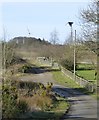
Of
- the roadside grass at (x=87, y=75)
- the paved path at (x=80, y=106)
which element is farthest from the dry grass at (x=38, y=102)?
the roadside grass at (x=87, y=75)

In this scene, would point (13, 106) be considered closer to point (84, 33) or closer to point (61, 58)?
point (84, 33)

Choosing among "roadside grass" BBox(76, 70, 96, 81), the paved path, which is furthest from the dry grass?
"roadside grass" BBox(76, 70, 96, 81)

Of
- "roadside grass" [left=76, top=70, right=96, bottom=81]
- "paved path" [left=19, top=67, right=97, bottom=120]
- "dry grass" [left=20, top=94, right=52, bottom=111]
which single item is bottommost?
"paved path" [left=19, top=67, right=97, bottom=120]

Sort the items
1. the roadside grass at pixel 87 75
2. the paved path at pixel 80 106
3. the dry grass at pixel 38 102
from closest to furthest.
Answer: the paved path at pixel 80 106, the dry grass at pixel 38 102, the roadside grass at pixel 87 75

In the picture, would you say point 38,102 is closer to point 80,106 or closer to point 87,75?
point 80,106

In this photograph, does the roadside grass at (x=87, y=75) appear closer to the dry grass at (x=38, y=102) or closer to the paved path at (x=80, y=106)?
the paved path at (x=80, y=106)

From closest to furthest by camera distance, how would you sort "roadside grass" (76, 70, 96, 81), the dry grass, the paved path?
1. the paved path
2. the dry grass
3. "roadside grass" (76, 70, 96, 81)

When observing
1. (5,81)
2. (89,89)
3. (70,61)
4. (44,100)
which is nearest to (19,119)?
(5,81)

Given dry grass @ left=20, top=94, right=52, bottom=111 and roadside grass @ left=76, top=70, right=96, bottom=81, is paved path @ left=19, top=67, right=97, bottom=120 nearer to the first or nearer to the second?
dry grass @ left=20, top=94, right=52, bottom=111

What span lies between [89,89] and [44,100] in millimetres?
→ 14837

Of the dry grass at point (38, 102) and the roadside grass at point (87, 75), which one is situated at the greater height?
the roadside grass at point (87, 75)

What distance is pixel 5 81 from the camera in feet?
74.1

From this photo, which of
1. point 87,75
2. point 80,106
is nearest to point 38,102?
point 80,106

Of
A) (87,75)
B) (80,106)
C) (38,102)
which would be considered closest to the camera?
(38,102)
